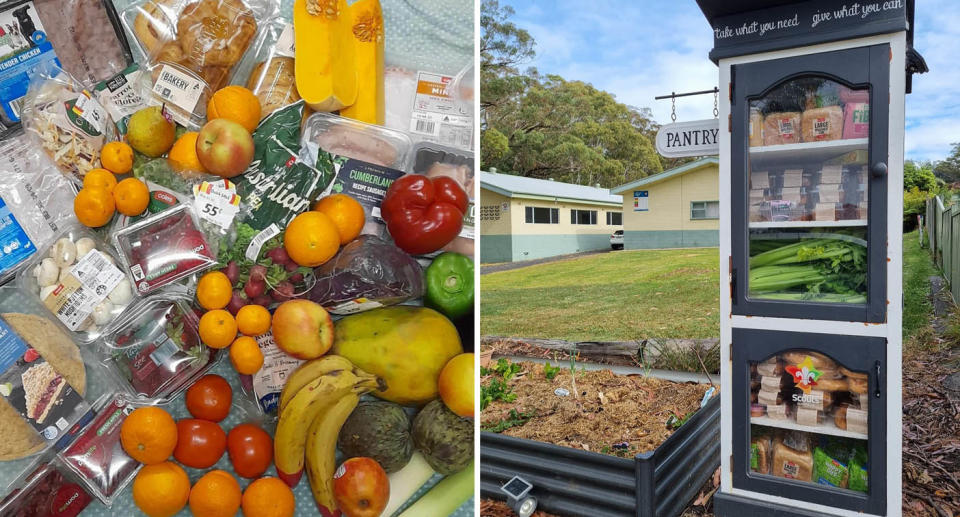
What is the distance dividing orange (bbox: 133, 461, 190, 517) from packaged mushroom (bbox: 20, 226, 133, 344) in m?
0.39

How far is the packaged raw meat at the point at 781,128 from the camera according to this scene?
2.61 m

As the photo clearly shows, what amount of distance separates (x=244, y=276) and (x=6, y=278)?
2.29ft

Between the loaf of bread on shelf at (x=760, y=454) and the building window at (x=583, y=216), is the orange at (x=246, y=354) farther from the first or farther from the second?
the building window at (x=583, y=216)

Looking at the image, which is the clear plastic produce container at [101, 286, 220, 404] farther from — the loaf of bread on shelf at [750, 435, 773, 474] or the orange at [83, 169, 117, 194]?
the loaf of bread on shelf at [750, 435, 773, 474]

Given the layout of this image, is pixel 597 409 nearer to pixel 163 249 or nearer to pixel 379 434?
pixel 379 434

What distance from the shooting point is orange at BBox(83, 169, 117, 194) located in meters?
1.84

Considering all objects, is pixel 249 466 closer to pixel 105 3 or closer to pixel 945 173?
pixel 105 3

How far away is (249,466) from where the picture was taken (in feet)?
6.15

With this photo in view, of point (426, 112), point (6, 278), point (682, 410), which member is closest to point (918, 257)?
point (682, 410)

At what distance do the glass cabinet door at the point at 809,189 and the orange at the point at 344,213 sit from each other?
1.57m

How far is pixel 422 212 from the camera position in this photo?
178 centimetres

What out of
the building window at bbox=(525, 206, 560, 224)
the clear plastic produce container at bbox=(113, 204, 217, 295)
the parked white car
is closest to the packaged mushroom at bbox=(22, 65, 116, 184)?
the clear plastic produce container at bbox=(113, 204, 217, 295)

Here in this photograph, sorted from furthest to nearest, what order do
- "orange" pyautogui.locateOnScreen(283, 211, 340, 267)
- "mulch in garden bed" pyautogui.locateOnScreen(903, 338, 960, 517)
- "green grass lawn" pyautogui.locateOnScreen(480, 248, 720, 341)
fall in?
"green grass lawn" pyautogui.locateOnScreen(480, 248, 720, 341) → "mulch in garden bed" pyautogui.locateOnScreen(903, 338, 960, 517) → "orange" pyautogui.locateOnScreen(283, 211, 340, 267)

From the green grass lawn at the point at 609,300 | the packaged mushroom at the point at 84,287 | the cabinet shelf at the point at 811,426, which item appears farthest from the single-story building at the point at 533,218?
the packaged mushroom at the point at 84,287
